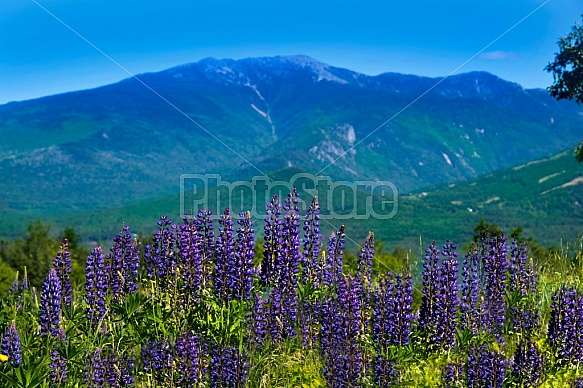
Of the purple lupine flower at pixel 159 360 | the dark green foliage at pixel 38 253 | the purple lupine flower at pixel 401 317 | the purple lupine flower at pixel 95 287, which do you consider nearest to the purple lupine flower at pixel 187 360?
the purple lupine flower at pixel 159 360

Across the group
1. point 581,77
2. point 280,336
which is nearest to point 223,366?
point 280,336

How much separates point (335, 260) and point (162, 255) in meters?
2.78

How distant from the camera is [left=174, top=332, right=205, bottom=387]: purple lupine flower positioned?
7.73 meters

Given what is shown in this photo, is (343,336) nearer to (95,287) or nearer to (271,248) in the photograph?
(271,248)

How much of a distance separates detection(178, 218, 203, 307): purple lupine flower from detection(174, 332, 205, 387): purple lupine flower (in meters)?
1.51

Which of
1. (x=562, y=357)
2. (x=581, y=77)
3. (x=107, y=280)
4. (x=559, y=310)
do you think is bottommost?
(x=562, y=357)

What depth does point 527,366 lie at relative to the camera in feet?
26.0

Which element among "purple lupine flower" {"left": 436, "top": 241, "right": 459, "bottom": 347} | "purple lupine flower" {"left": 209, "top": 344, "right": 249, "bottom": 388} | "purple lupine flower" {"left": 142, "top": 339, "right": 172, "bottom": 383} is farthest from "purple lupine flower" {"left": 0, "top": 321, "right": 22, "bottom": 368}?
"purple lupine flower" {"left": 436, "top": 241, "right": 459, "bottom": 347}

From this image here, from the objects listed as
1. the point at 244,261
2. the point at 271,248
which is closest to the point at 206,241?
the point at 244,261

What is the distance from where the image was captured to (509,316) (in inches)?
376

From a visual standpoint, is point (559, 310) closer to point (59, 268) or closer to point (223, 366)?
point (223, 366)

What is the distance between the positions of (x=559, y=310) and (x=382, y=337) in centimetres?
270

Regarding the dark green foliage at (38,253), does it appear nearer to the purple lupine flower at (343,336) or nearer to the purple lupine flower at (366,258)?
the purple lupine flower at (366,258)

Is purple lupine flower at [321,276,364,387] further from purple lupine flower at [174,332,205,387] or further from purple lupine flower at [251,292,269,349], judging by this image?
purple lupine flower at [174,332,205,387]
